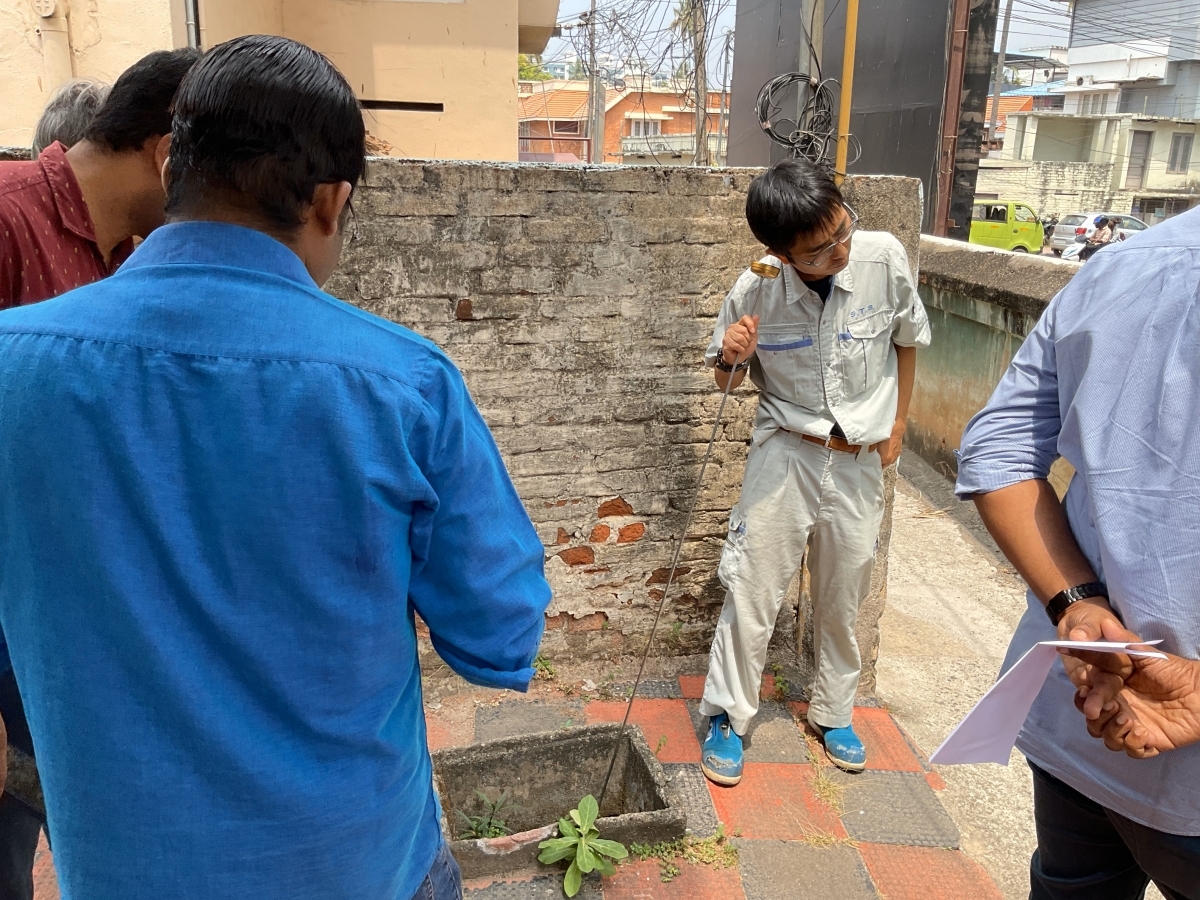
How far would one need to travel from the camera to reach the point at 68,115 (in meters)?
2.25

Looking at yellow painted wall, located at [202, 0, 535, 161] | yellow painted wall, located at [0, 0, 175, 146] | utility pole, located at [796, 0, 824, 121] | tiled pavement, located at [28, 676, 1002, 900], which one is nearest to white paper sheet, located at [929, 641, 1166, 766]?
tiled pavement, located at [28, 676, 1002, 900]

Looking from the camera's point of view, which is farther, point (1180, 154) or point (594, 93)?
point (1180, 154)

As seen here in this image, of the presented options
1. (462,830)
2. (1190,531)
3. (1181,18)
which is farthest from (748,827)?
(1181,18)

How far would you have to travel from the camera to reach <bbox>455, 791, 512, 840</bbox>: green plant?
266 centimetres

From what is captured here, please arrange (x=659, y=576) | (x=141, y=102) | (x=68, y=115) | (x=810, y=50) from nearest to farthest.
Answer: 1. (x=141, y=102)
2. (x=68, y=115)
3. (x=659, y=576)
4. (x=810, y=50)

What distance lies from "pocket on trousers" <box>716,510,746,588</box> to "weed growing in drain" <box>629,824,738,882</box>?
2.64 ft

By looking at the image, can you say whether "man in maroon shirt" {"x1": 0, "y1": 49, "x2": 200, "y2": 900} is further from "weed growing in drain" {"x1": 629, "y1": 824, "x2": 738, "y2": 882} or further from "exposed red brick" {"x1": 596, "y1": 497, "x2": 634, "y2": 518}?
"exposed red brick" {"x1": 596, "y1": 497, "x2": 634, "y2": 518}

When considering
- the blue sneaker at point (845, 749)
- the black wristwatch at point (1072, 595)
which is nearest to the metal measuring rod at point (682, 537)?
the blue sneaker at point (845, 749)

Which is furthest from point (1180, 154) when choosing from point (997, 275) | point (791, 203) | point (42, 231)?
point (42, 231)

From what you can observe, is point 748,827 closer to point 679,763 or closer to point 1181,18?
point 679,763

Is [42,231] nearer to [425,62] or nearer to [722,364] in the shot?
[722,364]

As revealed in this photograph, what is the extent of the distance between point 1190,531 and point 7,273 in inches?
80.6

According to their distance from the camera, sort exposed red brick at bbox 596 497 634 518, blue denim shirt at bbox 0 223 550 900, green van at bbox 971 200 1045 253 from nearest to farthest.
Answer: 1. blue denim shirt at bbox 0 223 550 900
2. exposed red brick at bbox 596 497 634 518
3. green van at bbox 971 200 1045 253

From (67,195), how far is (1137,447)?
6.39ft
